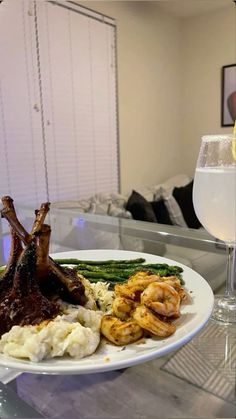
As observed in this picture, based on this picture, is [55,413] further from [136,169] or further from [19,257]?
[136,169]

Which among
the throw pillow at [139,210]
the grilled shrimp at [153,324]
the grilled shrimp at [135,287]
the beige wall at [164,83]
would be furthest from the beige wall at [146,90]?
the grilled shrimp at [153,324]

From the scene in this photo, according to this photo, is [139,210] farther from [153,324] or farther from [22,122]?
[153,324]

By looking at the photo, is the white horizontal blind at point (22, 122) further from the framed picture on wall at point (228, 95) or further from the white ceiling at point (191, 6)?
the framed picture on wall at point (228, 95)

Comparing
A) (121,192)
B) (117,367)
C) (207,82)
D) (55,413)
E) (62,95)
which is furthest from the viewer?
(207,82)

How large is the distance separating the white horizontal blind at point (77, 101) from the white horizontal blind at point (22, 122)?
0.13m

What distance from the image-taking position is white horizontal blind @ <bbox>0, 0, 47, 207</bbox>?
5.99 ft

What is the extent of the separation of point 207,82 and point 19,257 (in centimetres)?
390

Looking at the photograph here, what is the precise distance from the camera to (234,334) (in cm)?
61

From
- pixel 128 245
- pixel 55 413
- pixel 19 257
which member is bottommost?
pixel 55 413

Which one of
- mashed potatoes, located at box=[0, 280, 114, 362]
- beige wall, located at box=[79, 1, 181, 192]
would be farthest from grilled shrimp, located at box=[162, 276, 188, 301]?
beige wall, located at box=[79, 1, 181, 192]

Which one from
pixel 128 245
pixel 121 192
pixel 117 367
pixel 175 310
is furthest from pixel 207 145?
pixel 121 192

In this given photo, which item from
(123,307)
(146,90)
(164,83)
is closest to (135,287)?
(123,307)

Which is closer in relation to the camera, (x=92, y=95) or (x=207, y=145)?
(x=207, y=145)

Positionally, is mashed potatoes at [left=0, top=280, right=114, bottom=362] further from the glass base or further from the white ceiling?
the white ceiling
